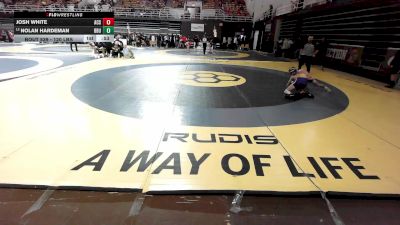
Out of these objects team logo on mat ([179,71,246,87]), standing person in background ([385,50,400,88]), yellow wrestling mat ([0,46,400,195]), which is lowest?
yellow wrestling mat ([0,46,400,195])

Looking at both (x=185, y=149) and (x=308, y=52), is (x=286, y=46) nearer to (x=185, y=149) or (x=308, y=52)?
(x=308, y=52)

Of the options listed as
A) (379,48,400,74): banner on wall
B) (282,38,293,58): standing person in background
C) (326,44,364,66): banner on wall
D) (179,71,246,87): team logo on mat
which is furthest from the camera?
(282,38,293,58): standing person in background

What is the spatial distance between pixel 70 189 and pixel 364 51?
12.8 m

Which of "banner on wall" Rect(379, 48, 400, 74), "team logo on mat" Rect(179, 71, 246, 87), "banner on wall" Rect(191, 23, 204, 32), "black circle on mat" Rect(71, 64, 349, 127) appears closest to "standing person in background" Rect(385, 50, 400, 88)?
"banner on wall" Rect(379, 48, 400, 74)

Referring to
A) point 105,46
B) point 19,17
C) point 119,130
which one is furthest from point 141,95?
point 105,46

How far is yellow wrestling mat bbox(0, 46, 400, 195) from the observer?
2.90 metres

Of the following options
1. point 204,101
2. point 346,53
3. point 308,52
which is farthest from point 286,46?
point 204,101

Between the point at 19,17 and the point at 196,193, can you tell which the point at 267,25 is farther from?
the point at 196,193

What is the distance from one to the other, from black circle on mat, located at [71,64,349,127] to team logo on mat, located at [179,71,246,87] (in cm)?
33

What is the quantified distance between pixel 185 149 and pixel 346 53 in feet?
40.3

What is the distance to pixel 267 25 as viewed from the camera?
84.2 ft

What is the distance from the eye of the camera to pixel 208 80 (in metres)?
8.86

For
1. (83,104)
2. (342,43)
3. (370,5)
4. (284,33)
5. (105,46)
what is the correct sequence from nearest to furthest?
1. (83,104)
2. (370,5)
3. (342,43)
4. (105,46)
5. (284,33)
